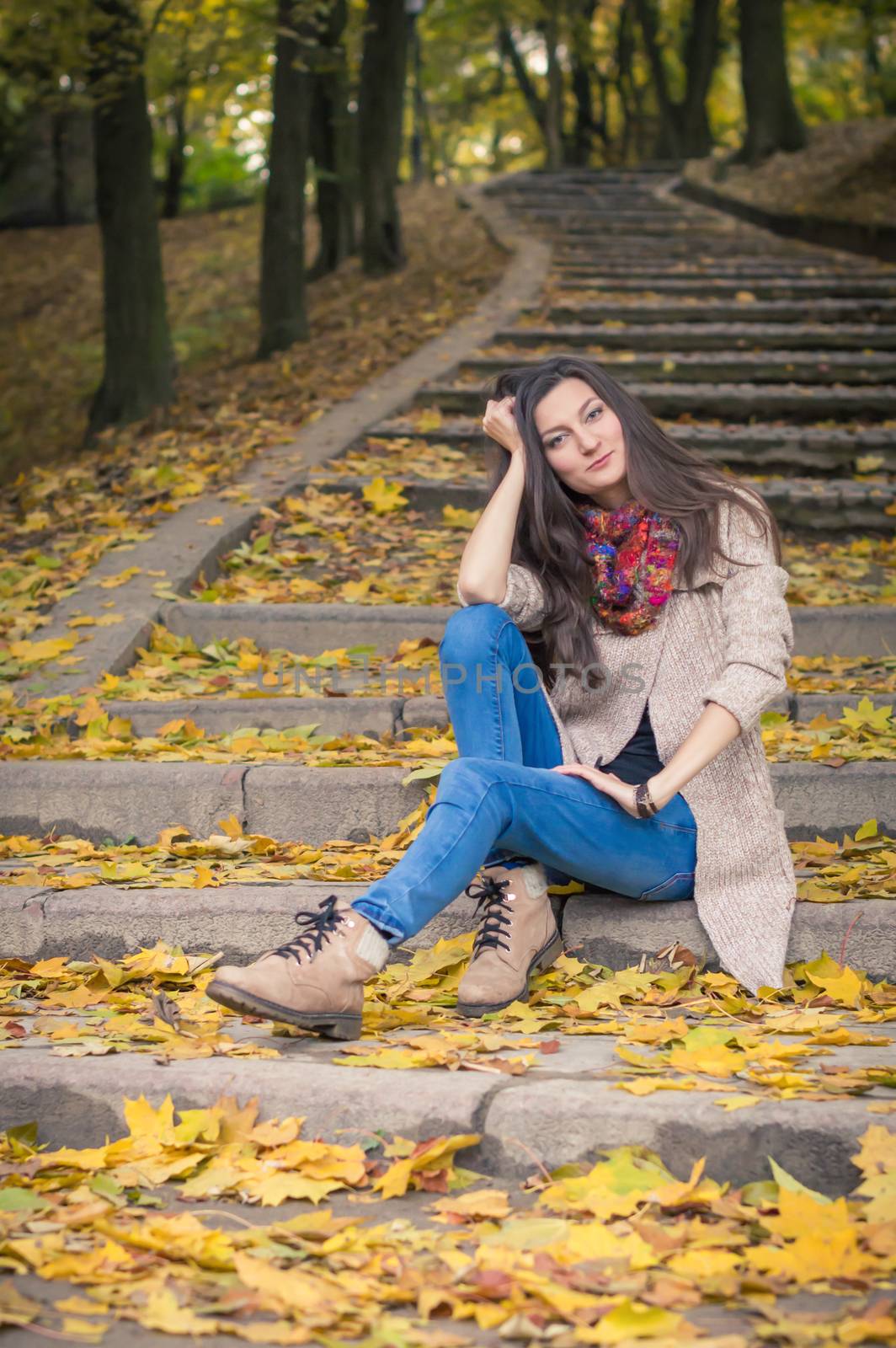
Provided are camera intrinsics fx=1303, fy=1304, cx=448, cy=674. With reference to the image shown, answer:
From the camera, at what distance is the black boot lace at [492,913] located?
8.90 feet

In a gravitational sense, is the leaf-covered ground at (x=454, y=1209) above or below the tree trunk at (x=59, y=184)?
below

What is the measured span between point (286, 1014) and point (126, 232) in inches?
308

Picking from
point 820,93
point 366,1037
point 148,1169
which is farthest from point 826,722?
point 820,93

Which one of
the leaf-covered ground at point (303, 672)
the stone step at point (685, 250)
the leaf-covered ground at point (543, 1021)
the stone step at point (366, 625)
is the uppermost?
the stone step at point (685, 250)

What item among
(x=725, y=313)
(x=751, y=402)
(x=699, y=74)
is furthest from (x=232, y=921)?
(x=699, y=74)

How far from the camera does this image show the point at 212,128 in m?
25.9

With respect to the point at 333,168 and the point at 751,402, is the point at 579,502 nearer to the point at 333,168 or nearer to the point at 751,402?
the point at 751,402

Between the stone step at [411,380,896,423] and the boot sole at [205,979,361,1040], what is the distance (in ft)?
19.0

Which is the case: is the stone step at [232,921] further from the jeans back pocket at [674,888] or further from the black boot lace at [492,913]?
the black boot lace at [492,913]

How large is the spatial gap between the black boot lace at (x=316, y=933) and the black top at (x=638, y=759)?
831 mm

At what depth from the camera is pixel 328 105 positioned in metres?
15.0

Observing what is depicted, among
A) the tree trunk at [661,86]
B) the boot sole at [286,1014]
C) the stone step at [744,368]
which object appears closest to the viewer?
the boot sole at [286,1014]

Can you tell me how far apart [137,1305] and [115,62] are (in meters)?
8.89

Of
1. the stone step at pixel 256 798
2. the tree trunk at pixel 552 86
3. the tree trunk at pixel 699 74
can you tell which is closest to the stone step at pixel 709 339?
the stone step at pixel 256 798
